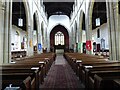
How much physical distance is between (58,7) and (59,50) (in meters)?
8.00

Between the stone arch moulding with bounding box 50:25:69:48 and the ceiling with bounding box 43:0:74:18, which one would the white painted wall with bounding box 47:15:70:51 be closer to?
the ceiling with bounding box 43:0:74:18

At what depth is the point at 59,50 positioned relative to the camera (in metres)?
29.2

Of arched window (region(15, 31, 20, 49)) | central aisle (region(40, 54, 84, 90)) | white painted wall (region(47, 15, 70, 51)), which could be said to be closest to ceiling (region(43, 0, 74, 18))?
white painted wall (region(47, 15, 70, 51))

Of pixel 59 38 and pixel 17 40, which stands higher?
pixel 59 38

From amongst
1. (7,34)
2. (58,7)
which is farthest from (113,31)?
(58,7)

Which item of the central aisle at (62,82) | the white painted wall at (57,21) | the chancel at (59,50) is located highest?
the white painted wall at (57,21)

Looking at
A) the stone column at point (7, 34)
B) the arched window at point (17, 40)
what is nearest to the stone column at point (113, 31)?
the stone column at point (7, 34)

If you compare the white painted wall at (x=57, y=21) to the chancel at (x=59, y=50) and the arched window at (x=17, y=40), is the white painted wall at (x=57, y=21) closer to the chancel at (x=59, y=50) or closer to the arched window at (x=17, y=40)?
the chancel at (x=59, y=50)

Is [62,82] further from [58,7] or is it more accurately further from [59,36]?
[59,36]

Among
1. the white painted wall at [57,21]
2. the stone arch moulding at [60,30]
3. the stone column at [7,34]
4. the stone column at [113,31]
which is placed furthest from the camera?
the stone arch moulding at [60,30]

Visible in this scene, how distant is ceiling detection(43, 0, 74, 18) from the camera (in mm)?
24438

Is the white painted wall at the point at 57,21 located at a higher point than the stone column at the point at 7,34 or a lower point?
higher

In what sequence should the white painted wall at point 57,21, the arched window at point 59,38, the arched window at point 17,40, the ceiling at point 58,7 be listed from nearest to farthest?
the arched window at point 17,40
the ceiling at point 58,7
the white painted wall at point 57,21
the arched window at point 59,38

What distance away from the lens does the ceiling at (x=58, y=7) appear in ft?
80.2
